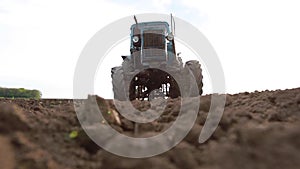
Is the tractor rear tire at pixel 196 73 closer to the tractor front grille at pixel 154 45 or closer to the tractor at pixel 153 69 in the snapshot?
the tractor at pixel 153 69

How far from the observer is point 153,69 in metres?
8.41

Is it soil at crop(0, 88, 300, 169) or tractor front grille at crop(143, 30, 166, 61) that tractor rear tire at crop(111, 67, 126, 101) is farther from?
soil at crop(0, 88, 300, 169)

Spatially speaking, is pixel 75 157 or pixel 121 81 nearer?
pixel 75 157

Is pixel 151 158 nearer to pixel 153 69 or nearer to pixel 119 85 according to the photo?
pixel 119 85

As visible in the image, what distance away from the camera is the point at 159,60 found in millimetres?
8398

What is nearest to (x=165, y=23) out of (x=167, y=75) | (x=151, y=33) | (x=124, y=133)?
(x=151, y=33)

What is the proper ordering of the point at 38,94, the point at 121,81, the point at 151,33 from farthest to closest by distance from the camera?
the point at 38,94, the point at 151,33, the point at 121,81

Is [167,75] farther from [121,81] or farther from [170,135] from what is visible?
[170,135]

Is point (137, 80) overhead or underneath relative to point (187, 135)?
overhead

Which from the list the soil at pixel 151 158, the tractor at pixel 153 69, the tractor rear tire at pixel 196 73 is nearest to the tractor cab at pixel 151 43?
the tractor at pixel 153 69

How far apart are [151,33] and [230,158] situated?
21.7 feet

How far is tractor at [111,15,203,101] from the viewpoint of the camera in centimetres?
811

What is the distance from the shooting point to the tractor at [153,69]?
26.6 feet

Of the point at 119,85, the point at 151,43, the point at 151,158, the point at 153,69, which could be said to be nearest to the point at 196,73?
the point at 153,69
